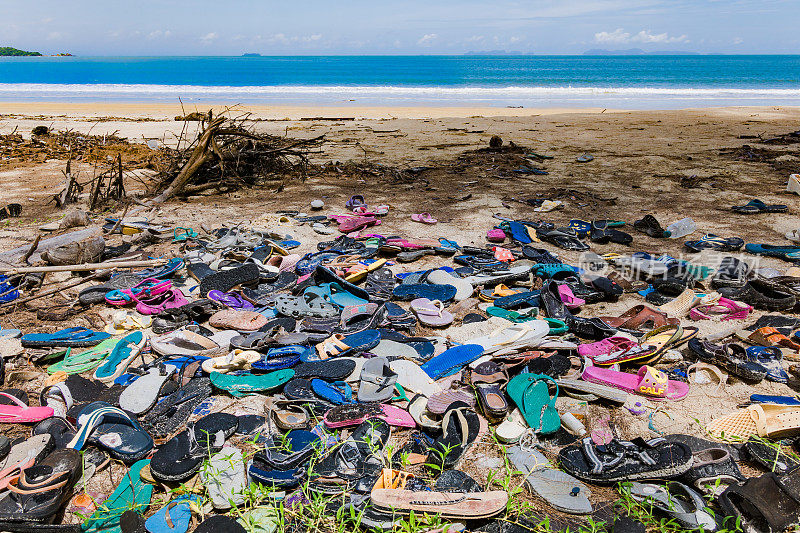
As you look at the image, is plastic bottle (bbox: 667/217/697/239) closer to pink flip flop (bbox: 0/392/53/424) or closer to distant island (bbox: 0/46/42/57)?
pink flip flop (bbox: 0/392/53/424)

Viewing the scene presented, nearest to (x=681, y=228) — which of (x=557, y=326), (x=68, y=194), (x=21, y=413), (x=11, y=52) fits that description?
(x=557, y=326)

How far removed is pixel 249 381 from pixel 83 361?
3.53ft

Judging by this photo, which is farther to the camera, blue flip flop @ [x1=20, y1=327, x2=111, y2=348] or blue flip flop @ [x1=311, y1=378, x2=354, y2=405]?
blue flip flop @ [x1=20, y1=327, x2=111, y2=348]

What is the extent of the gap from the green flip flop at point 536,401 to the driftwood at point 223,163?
5182 mm

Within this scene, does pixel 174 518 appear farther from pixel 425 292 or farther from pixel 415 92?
pixel 415 92

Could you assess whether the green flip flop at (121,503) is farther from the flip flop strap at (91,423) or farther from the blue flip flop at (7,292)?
the blue flip flop at (7,292)

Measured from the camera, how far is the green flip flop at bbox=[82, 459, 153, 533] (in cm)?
180

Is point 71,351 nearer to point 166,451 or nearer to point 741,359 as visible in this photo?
point 166,451

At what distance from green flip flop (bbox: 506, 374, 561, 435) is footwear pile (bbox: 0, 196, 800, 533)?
1 cm

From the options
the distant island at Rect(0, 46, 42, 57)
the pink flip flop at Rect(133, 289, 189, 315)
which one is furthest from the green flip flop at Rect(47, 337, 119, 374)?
the distant island at Rect(0, 46, 42, 57)

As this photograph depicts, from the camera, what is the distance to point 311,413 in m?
2.44

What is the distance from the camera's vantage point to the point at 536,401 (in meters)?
2.45

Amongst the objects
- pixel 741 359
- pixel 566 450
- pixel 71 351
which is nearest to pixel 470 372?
pixel 566 450

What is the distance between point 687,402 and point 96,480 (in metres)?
2.83
